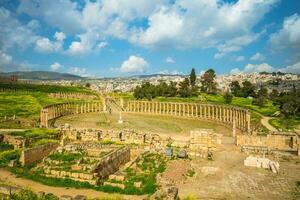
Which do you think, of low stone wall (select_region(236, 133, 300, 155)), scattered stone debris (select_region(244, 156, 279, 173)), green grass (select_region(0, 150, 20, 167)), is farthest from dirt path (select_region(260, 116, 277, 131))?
green grass (select_region(0, 150, 20, 167))

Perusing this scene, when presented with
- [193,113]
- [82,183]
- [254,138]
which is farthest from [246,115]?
[82,183]

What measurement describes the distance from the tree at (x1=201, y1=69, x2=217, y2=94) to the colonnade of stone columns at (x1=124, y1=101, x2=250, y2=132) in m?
29.6

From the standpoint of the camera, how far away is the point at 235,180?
3030cm

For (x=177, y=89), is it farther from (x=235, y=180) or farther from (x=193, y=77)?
(x=235, y=180)

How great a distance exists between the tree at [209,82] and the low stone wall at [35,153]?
324 feet

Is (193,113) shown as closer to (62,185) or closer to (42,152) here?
A: (42,152)

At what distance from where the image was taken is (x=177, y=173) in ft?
103

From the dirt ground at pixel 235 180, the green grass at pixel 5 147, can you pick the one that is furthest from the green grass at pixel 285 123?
the green grass at pixel 5 147

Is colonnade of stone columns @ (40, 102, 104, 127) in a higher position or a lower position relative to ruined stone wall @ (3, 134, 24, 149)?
higher

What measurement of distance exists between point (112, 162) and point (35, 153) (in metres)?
8.21

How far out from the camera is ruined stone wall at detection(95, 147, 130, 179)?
3046 cm

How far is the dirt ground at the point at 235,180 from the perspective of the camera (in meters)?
26.7

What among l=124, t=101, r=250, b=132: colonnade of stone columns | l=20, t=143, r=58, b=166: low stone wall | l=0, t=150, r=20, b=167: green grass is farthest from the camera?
l=124, t=101, r=250, b=132: colonnade of stone columns

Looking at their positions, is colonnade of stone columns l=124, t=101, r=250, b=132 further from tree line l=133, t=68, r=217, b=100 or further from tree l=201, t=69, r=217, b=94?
tree l=201, t=69, r=217, b=94
